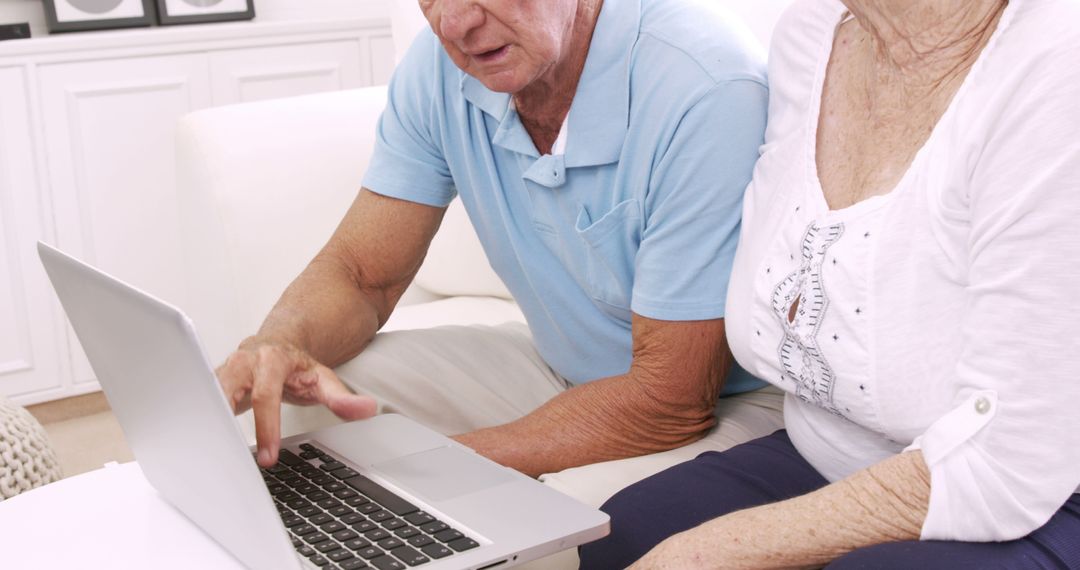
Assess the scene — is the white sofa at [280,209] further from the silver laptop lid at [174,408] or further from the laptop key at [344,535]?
the laptop key at [344,535]

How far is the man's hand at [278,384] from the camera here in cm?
114

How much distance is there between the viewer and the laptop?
787mm

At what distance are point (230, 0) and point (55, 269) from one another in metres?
2.16

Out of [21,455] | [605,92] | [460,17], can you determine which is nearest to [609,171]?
[605,92]

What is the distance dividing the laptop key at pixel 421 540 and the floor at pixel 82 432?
6.12ft

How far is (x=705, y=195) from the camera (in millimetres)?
1177

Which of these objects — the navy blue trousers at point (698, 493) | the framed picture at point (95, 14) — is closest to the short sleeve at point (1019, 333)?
the navy blue trousers at point (698, 493)

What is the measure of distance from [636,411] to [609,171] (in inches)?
9.7

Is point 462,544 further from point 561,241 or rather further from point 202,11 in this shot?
point 202,11

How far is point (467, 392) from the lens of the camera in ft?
4.90

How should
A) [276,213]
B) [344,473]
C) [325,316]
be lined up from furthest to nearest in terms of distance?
[276,213], [325,316], [344,473]

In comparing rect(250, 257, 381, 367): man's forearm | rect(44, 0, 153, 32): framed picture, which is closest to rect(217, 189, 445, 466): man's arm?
rect(250, 257, 381, 367): man's forearm

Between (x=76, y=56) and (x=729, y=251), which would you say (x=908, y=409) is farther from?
(x=76, y=56)

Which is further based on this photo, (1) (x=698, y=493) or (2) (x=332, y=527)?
(1) (x=698, y=493)
